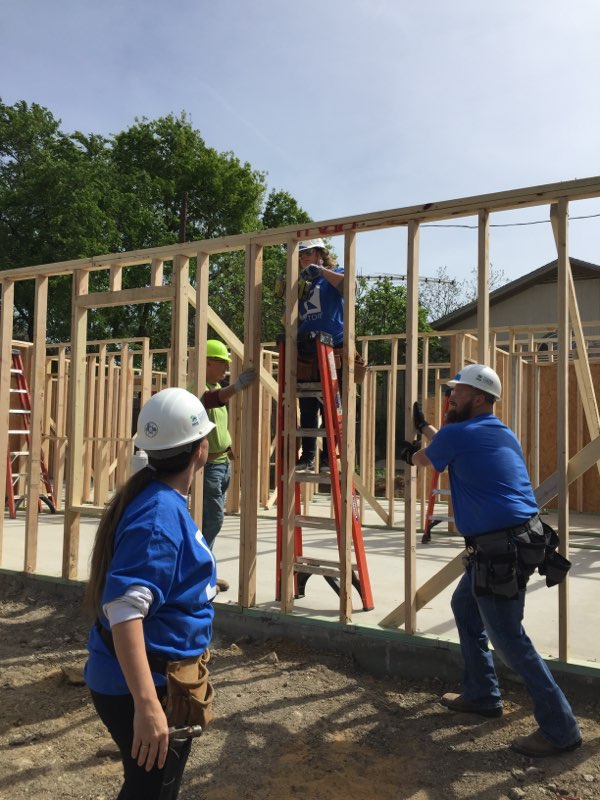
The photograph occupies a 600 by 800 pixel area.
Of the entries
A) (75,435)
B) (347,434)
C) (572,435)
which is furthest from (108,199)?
(347,434)

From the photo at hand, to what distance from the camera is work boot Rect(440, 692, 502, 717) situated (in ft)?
12.3

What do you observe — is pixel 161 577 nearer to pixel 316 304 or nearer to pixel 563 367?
pixel 563 367

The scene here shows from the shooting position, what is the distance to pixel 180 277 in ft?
18.3

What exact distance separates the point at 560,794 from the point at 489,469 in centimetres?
146

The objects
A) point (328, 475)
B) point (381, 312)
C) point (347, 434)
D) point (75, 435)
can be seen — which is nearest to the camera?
point (347, 434)

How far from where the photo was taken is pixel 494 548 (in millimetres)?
3385

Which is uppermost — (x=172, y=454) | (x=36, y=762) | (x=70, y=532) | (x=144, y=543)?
(x=172, y=454)

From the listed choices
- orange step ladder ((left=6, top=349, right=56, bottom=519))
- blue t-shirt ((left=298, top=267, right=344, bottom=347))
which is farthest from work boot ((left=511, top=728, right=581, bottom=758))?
orange step ladder ((left=6, top=349, right=56, bottom=519))

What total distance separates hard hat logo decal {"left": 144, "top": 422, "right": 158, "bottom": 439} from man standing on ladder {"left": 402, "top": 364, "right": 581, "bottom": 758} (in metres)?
1.78

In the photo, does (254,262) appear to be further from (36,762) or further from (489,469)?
(36,762)

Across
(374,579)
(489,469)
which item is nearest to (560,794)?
(489,469)

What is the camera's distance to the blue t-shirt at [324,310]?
5051 mm

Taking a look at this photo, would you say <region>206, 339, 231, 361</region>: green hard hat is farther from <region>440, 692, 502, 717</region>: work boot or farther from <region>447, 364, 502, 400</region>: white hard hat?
<region>440, 692, 502, 717</region>: work boot

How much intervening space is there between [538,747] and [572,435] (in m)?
10.2
